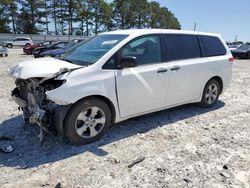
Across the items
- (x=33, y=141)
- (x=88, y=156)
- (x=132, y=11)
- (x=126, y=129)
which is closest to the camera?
(x=88, y=156)

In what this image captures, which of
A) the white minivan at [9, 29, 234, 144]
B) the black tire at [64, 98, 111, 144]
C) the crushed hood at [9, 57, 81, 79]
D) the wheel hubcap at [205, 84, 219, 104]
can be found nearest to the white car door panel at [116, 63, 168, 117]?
the white minivan at [9, 29, 234, 144]

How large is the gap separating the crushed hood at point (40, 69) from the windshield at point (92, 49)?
0.86ft

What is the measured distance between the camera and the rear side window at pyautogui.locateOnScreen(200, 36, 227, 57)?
5.81m

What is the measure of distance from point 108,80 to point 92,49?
81 cm

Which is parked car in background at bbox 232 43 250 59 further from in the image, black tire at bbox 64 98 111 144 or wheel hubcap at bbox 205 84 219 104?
black tire at bbox 64 98 111 144

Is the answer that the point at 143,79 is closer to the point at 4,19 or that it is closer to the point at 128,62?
the point at 128,62

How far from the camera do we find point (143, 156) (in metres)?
3.88

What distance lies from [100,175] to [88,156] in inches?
21.0

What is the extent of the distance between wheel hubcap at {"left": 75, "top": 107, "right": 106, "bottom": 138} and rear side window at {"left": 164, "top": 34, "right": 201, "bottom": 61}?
1705 millimetres

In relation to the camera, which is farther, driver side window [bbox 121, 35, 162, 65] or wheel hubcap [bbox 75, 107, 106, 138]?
driver side window [bbox 121, 35, 162, 65]

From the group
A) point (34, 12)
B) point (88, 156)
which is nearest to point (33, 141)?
point (88, 156)

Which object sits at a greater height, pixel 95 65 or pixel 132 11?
pixel 132 11

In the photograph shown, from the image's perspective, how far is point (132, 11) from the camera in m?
61.7

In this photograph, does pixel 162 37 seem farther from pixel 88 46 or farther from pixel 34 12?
pixel 34 12
